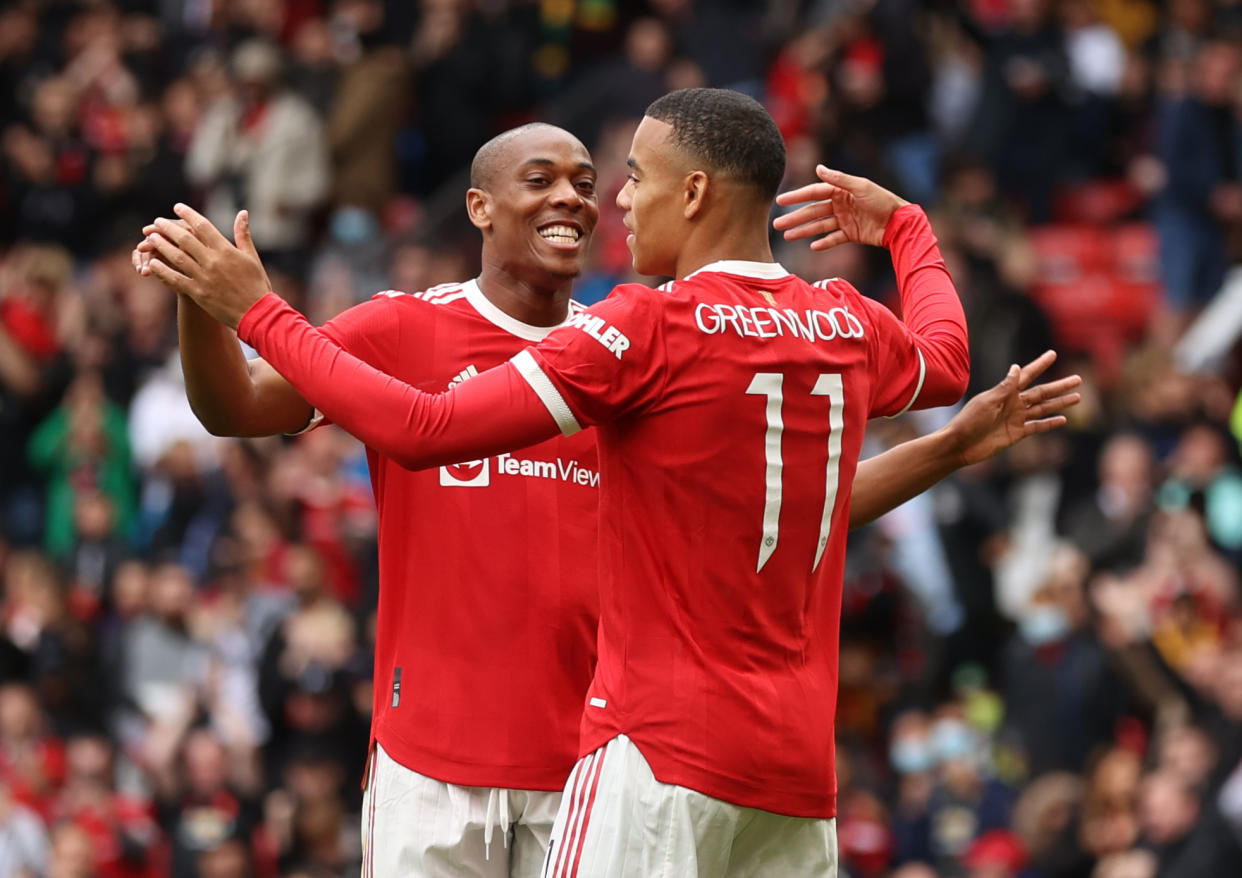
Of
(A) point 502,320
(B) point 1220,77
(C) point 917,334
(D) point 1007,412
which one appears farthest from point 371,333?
(B) point 1220,77

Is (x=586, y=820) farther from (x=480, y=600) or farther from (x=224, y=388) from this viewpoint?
(x=224, y=388)

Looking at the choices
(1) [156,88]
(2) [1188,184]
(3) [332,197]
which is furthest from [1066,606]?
(1) [156,88]

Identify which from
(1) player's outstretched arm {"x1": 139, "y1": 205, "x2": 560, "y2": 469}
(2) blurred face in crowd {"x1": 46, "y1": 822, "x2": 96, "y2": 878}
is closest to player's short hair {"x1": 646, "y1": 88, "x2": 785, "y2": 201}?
(1) player's outstretched arm {"x1": 139, "y1": 205, "x2": 560, "y2": 469}

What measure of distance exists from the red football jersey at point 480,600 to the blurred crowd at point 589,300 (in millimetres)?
4900

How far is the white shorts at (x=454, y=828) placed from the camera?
5637mm

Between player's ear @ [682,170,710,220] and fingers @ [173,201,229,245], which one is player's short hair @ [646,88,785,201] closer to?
player's ear @ [682,170,710,220]

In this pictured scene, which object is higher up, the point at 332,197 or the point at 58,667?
the point at 332,197

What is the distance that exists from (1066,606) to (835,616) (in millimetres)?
6356

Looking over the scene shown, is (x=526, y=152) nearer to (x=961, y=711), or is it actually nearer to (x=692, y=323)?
(x=692, y=323)

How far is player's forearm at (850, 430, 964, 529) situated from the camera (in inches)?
232

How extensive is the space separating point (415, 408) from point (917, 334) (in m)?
1.51

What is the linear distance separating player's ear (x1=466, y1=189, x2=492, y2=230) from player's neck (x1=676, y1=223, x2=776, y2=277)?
114 centimetres

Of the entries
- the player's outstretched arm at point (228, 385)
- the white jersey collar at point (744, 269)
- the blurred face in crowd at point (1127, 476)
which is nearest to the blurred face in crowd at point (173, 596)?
the blurred face in crowd at point (1127, 476)

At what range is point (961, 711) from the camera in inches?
453
